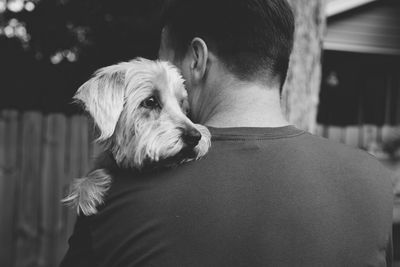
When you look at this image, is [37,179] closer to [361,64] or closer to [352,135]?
[352,135]

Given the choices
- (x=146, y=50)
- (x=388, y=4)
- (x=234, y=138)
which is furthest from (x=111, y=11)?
(x=234, y=138)

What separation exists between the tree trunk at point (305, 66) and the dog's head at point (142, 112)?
1299mm

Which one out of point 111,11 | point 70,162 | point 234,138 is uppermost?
point 111,11

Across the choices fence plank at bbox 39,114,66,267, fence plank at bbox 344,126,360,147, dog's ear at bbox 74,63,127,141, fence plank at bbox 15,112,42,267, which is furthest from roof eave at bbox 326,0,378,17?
dog's ear at bbox 74,63,127,141

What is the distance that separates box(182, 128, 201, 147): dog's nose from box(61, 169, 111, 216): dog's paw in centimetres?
40

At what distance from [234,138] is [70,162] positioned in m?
5.25

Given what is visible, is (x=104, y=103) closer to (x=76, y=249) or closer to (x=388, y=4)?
(x=76, y=249)

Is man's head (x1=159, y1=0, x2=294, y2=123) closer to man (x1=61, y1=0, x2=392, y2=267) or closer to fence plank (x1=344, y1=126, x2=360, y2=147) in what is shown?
man (x1=61, y1=0, x2=392, y2=267)

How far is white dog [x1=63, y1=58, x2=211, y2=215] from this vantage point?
2.34 metres

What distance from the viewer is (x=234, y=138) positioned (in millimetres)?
1973

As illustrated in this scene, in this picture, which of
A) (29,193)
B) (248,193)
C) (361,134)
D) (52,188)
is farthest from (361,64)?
(248,193)

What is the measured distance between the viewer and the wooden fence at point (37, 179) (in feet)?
21.4

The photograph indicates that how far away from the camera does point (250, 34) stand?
2.18 m

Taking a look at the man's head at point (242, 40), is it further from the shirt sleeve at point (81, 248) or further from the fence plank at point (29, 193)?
the fence plank at point (29, 193)
